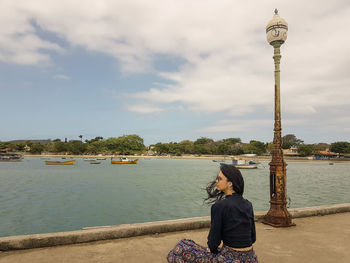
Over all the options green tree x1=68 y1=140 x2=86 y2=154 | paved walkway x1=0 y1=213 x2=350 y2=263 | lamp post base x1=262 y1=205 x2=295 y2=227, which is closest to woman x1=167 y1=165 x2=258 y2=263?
paved walkway x1=0 y1=213 x2=350 y2=263

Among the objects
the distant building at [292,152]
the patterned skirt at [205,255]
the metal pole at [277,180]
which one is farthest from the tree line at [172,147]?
the patterned skirt at [205,255]

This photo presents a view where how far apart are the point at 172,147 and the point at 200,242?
17458 cm

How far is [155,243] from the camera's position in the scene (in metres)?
5.57

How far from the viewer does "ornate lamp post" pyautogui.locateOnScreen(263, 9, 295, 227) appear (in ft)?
22.7

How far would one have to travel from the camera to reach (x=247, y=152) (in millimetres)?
150250

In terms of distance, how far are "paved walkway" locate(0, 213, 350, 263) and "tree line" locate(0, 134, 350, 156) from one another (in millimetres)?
148490

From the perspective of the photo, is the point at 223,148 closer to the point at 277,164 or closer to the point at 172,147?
the point at 172,147

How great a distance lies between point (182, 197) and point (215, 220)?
2476 centimetres

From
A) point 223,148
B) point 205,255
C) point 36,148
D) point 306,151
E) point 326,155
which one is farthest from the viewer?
point 36,148

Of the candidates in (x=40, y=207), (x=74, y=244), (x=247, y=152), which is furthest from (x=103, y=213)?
(x=247, y=152)

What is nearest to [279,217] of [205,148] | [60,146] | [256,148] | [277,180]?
[277,180]

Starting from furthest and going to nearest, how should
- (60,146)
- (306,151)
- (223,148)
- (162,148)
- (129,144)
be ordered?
(162,148)
(60,146)
(223,148)
(129,144)
(306,151)

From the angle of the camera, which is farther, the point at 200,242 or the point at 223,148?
Answer: the point at 223,148

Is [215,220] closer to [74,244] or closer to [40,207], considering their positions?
[74,244]
